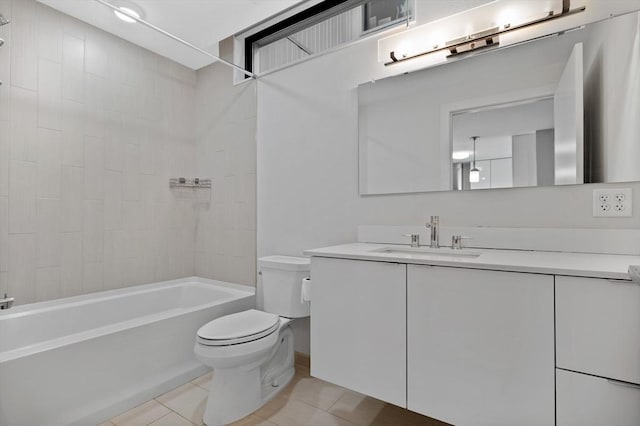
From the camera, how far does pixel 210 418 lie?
157 centimetres

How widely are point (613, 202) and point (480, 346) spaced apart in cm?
84

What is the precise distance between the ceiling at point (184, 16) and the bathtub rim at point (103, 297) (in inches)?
75.6

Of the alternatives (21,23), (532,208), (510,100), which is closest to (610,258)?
→ (532,208)

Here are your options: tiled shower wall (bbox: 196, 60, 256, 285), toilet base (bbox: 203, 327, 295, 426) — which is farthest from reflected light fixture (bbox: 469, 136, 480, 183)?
tiled shower wall (bbox: 196, 60, 256, 285)

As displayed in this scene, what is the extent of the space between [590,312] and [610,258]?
413mm

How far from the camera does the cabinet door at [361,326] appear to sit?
1.24 metres

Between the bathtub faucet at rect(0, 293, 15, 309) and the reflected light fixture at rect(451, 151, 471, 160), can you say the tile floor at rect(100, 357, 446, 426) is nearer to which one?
the bathtub faucet at rect(0, 293, 15, 309)

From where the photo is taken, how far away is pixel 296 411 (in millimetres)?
1680

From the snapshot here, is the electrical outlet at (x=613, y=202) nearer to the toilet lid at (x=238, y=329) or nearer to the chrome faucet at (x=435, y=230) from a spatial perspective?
the chrome faucet at (x=435, y=230)

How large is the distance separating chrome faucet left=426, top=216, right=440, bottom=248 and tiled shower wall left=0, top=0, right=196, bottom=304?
220 cm

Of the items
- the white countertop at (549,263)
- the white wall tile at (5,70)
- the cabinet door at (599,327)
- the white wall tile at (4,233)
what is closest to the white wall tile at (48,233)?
the white wall tile at (4,233)

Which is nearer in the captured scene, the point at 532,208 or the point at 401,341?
the point at 401,341

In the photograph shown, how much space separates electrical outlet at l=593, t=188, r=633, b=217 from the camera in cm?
127

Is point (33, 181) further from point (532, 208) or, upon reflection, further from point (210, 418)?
point (532, 208)
